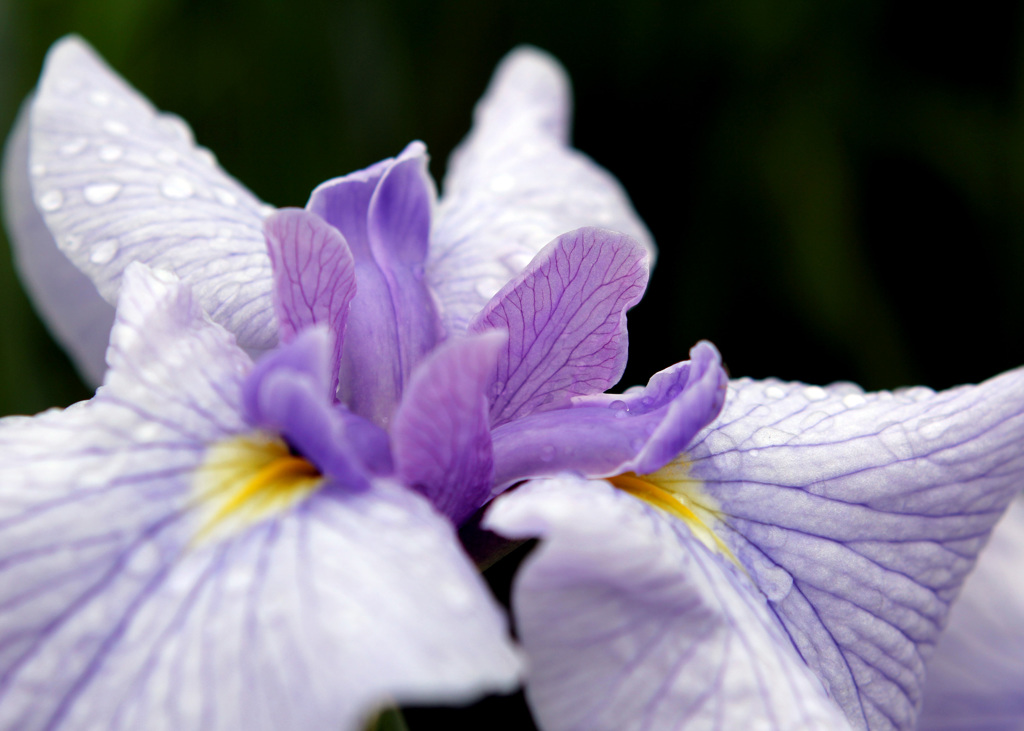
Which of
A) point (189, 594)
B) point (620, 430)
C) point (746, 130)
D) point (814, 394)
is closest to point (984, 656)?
point (814, 394)

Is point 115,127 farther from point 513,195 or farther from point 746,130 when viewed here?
point 746,130

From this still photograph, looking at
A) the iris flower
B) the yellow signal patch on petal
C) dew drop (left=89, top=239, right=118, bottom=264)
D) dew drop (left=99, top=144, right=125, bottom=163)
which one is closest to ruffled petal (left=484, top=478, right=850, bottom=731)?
the iris flower

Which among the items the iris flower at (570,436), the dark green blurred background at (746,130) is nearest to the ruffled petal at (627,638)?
the iris flower at (570,436)

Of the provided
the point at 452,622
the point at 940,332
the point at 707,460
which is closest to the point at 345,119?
the point at 940,332

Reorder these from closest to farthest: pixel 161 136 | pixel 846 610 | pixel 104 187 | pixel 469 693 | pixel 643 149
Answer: pixel 469 693, pixel 846 610, pixel 104 187, pixel 161 136, pixel 643 149

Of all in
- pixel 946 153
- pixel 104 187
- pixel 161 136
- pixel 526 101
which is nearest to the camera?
pixel 104 187

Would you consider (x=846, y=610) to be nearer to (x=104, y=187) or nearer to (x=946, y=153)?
(x=104, y=187)
